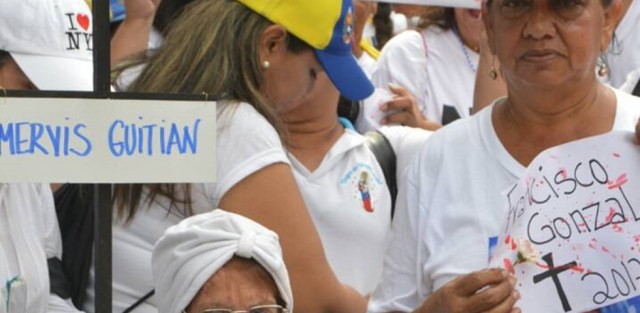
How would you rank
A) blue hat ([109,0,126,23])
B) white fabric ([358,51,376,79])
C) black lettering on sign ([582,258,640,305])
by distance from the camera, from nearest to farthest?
black lettering on sign ([582,258,640,305]) < blue hat ([109,0,126,23]) < white fabric ([358,51,376,79])

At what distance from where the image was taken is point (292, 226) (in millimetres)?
3391

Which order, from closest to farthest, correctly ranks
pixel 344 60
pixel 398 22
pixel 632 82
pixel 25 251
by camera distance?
pixel 25 251 < pixel 344 60 < pixel 632 82 < pixel 398 22

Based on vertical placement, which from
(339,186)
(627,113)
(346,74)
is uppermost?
(627,113)

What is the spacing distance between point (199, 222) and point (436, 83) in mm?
2795

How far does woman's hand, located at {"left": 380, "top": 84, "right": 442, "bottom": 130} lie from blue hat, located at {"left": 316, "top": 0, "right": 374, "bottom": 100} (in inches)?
45.6

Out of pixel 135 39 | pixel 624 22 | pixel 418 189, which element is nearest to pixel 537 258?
pixel 418 189

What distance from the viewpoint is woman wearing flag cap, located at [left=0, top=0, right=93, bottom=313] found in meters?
3.28

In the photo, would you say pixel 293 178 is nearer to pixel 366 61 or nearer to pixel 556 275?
pixel 556 275

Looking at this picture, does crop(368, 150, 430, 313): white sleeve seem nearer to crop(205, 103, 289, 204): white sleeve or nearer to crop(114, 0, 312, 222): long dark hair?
crop(205, 103, 289, 204): white sleeve

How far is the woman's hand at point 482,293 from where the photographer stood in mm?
2822

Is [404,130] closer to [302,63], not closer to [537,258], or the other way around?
[302,63]

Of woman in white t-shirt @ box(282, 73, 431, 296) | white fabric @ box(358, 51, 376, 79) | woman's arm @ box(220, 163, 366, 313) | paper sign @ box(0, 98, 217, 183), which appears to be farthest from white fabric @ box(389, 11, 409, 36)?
paper sign @ box(0, 98, 217, 183)

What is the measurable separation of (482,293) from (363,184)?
1.15 m

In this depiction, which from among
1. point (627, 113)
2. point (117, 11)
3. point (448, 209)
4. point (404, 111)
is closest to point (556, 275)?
point (448, 209)
